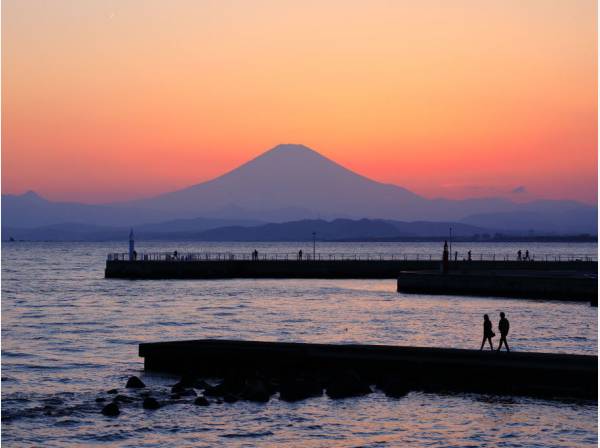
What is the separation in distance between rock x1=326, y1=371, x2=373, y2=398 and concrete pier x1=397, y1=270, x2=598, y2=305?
3340cm

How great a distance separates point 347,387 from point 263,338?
17179mm

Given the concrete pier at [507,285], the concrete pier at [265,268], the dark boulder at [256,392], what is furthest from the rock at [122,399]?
the concrete pier at [265,268]

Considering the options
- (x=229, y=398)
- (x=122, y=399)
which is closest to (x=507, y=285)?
(x=229, y=398)

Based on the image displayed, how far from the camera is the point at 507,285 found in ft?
215

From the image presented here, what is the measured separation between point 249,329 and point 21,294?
1501 inches

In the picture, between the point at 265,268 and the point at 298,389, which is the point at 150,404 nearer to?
the point at 298,389

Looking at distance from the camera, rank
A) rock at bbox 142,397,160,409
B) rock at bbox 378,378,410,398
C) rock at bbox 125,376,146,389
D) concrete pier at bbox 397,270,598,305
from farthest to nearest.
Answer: concrete pier at bbox 397,270,598,305 → rock at bbox 125,376,146,389 → rock at bbox 378,378,410,398 → rock at bbox 142,397,160,409

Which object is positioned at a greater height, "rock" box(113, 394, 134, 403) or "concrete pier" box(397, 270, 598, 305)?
"concrete pier" box(397, 270, 598, 305)

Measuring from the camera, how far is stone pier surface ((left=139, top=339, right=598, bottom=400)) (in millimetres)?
26812

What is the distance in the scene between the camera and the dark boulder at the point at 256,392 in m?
27.3

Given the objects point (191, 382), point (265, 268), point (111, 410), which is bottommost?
point (111, 410)

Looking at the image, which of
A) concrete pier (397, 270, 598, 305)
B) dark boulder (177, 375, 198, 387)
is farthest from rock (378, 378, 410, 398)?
concrete pier (397, 270, 598, 305)

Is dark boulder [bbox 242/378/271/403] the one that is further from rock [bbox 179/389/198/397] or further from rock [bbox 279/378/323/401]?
rock [bbox 179/389/198/397]

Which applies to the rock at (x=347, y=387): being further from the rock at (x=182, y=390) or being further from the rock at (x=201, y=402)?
the rock at (x=182, y=390)
